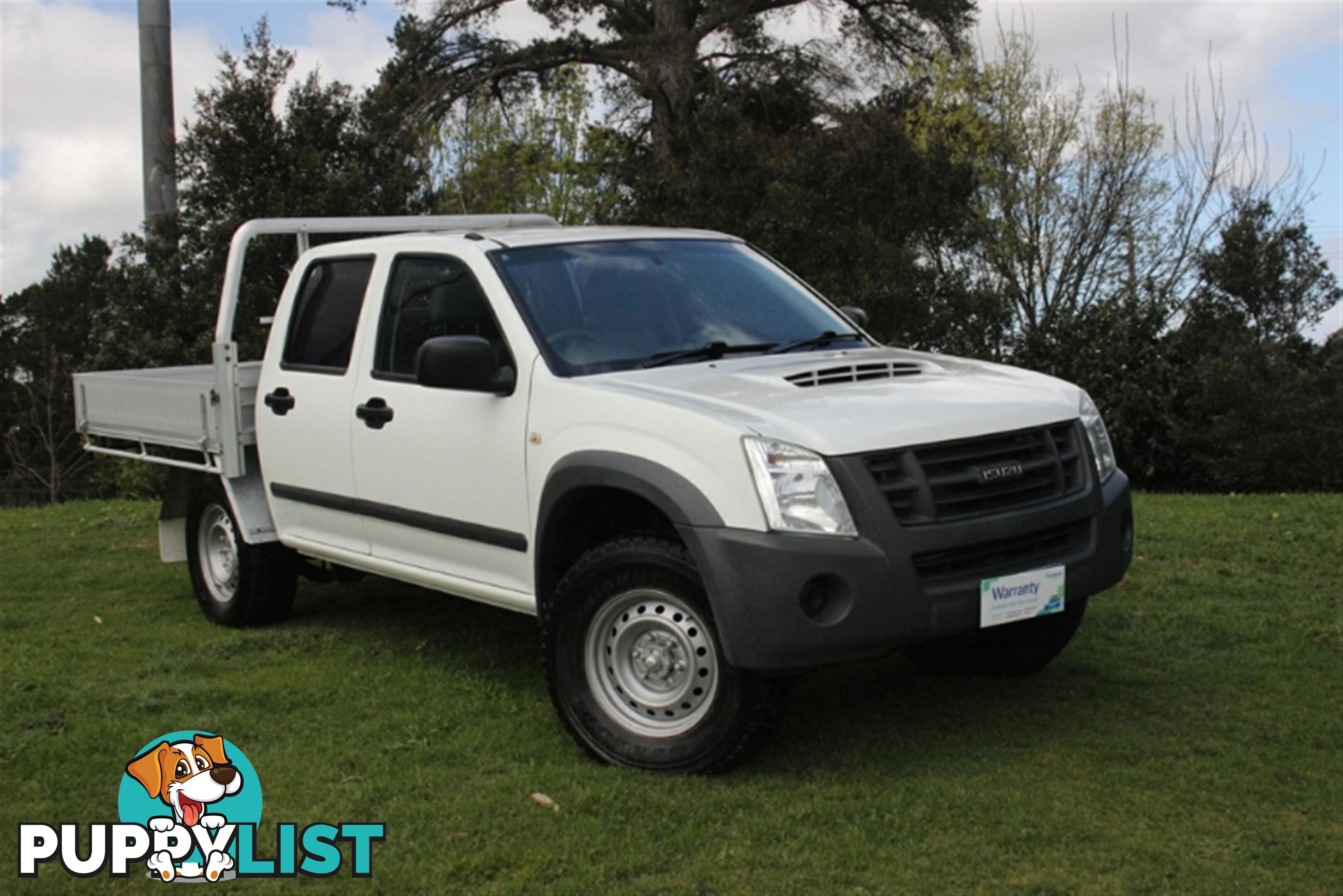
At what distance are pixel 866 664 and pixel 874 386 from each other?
1.73 m

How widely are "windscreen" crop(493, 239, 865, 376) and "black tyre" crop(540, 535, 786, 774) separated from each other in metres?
0.89

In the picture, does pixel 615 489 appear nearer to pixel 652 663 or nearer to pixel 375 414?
pixel 652 663

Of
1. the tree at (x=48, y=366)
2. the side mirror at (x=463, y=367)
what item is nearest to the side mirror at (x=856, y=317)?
the side mirror at (x=463, y=367)

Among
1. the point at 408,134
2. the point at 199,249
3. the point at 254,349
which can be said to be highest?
the point at 408,134

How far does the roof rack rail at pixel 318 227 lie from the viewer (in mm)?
7582

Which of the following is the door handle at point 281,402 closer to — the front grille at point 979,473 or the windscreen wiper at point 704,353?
the windscreen wiper at point 704,353

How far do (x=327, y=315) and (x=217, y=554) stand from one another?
69.0 inches

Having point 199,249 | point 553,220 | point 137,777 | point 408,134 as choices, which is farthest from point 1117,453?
point 137,777

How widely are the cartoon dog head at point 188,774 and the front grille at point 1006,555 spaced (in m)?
2.52

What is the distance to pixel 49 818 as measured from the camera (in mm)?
4945

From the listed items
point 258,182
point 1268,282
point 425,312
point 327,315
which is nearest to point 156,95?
point 258,182

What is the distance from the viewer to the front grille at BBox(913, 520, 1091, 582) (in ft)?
16.5

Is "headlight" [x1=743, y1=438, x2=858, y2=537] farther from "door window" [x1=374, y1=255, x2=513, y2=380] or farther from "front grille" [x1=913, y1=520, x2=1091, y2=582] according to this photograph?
"door window" [x1=374, y1=255, x2=513, y2=380]

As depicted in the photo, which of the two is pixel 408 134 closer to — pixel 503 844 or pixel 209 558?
pixel 209 558
